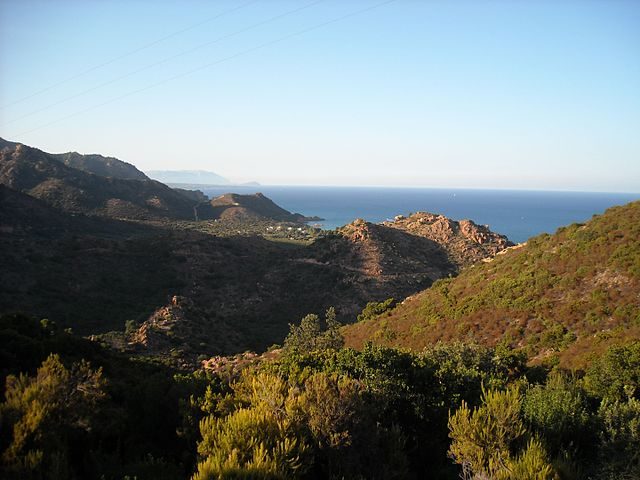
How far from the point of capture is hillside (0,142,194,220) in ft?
371

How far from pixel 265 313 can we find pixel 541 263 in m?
35.8

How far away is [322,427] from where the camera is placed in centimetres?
1116

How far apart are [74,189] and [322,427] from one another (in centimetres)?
13034

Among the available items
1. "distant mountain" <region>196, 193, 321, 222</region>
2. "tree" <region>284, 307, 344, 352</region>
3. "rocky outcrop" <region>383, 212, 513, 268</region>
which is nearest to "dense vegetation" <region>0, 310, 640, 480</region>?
"tree" <region>284, 307, 344, 352</region>

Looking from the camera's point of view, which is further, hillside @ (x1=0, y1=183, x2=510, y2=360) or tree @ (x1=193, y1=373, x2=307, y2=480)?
hillside @ (x1=0, y1=183, x2=510, y2=360)

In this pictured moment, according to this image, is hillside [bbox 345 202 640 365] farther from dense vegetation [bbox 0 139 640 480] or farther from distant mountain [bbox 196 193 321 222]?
distant mountain [bbox 196 193 321 222]

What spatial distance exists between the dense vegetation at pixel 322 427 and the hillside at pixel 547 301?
30.4ft

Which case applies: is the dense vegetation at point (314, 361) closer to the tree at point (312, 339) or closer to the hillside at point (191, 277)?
the tree at point (312, 339)

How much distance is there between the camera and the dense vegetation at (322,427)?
973 cm

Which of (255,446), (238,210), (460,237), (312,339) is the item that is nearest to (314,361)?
(255,446)

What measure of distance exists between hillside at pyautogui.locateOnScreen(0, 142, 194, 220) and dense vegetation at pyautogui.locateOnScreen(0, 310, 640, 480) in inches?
4369

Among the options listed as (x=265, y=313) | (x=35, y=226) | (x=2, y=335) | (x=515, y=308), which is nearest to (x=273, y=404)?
(x=2, y=335)

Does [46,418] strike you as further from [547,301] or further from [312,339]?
[547,301]

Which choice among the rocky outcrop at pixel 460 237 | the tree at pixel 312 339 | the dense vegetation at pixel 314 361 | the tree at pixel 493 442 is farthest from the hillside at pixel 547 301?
the rocky outcrop at pixel 460 237
